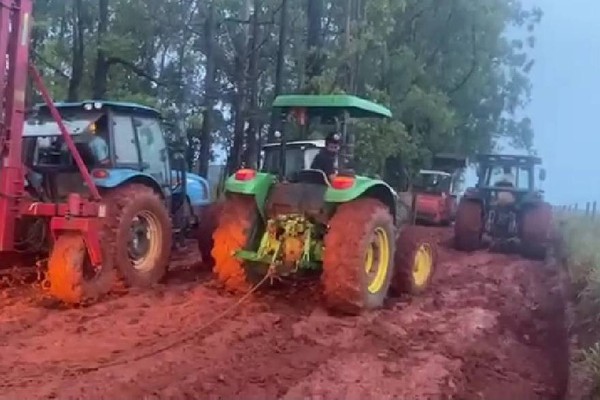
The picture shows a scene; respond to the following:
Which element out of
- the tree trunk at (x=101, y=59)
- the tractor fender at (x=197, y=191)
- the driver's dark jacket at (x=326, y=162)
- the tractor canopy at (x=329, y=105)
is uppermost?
the tree trunk at (x=101, y=59)

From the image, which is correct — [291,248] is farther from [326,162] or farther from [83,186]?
[83,186]

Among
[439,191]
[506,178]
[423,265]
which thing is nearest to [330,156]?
[423,265]

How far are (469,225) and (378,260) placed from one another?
7050mm

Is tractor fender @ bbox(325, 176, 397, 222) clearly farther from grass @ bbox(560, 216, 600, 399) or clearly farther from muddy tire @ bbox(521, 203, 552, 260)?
muddy tire @ bbox(521, 203, 552, 260)

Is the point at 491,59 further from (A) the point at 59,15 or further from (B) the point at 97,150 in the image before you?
(B) the point at 97,150

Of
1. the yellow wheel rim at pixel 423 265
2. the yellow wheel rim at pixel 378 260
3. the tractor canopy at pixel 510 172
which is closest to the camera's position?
the yellow wheel rim at pixel 378 260

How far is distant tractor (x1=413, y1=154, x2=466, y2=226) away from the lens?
21500 millimetres

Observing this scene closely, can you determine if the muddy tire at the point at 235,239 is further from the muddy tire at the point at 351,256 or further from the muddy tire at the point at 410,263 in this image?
the muddy tire at the point at 410,263

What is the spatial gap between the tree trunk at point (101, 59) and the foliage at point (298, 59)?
0.04 meters

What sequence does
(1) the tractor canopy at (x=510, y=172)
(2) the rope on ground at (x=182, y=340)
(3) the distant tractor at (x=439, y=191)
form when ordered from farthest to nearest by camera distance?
1. (3) the distant tractor at (x=439, y=191)
2. (1) the tractor canopy at (x=510, y=172)
3. (2) the rope on ground at (x=182, y=340)

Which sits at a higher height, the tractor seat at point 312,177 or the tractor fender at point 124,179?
the tractor seat at point 312,177

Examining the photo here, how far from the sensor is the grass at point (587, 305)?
17.3 feet

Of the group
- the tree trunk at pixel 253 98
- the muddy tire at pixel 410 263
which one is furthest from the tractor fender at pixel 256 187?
the tree trunk at pixel 253 98

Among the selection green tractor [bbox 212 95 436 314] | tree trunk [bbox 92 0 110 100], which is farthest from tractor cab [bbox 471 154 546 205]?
tree trunk [bbox 92 0 110 100]
